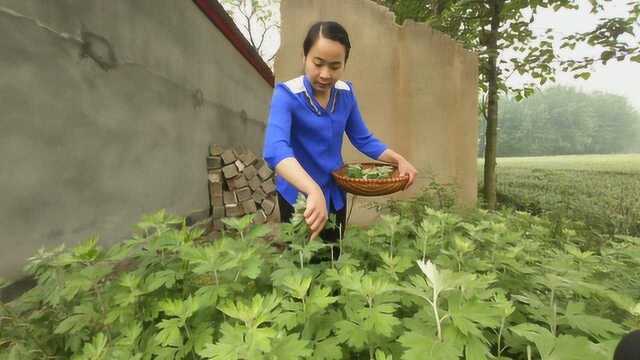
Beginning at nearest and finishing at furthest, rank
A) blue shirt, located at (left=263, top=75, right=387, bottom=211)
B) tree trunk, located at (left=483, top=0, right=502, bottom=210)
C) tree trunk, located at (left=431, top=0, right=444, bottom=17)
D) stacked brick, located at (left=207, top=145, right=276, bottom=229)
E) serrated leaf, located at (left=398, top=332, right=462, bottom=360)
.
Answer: serrated leaf, located at (left=398, top=332, right=462, bottom=360) → blue shirt, located at (left=263, top=75, right=387, bottom=211) → tree trunk, located at (left=483, top=0, right=502, bottom=210) → stacked brick, located at (left=207, top=145, right=276, bottom=229) → tree trunk, located at (left=431, top=0, right=444, bottom=17)

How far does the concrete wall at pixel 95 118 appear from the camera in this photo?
212 cm

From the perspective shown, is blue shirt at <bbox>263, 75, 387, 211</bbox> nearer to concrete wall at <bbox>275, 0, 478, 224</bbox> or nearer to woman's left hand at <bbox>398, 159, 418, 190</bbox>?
woman's left hand at <bbox>398, 159, 418, 190</bbox>

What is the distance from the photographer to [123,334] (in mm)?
1040

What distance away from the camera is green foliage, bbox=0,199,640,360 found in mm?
795

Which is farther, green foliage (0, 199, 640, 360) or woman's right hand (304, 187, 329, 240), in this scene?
woman's right hand (304, 187, 329, 240)

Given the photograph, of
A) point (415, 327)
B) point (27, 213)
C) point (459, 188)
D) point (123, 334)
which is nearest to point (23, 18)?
point (27, 213)

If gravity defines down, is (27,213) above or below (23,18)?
below

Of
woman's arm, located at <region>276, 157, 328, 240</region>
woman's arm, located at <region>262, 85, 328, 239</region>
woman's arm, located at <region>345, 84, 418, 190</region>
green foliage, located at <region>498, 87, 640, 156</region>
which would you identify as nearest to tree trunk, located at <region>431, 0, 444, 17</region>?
woman's arm, located at <region>345, 84, 418, 190</region>

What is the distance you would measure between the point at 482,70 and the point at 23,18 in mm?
5541

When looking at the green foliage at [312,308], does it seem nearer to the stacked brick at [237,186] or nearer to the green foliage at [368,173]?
the green foliage at [368,173]

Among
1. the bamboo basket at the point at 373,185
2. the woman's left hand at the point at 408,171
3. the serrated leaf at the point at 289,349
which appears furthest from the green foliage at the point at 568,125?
the serrated leaf at the point at 289,349

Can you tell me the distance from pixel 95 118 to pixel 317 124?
2.06m

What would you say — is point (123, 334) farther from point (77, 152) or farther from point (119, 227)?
point (119, 227)

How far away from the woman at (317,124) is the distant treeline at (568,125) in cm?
6511
